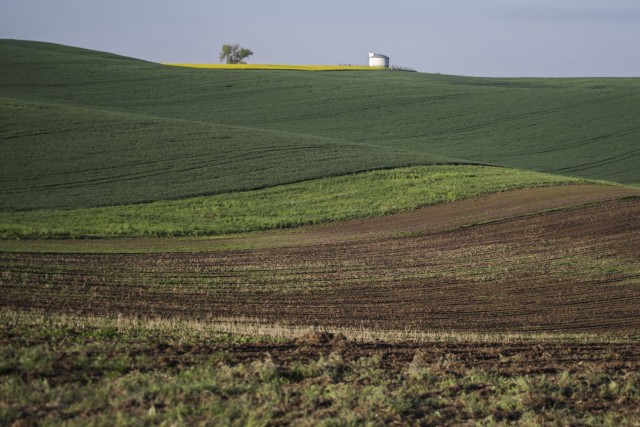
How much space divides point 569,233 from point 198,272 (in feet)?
52.8

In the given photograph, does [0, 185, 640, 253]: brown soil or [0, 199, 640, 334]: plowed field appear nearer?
[0, 199, 640, 334]: plowed field

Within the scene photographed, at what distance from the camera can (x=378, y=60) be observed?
137000 millimetres

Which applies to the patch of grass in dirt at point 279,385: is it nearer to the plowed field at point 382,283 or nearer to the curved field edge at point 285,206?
the plowed field at point 382,283

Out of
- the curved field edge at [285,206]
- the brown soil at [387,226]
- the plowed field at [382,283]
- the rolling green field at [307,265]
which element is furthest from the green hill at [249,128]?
the plowed field at [382,283]

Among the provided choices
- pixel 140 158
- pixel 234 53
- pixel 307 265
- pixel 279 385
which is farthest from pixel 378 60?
pixel 279 385

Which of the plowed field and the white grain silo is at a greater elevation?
the white grain silo

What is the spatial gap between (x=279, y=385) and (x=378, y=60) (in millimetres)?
131966

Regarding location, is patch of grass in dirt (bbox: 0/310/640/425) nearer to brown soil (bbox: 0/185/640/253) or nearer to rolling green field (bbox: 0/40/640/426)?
rolling green field (bbox: 0/40/640/426)

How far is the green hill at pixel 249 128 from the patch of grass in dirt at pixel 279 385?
2477 cm

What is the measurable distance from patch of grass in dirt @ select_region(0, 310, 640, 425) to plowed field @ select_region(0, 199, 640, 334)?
5909mm

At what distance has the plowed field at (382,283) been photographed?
17.7 metres

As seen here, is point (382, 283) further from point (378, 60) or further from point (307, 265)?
point (378, 60)

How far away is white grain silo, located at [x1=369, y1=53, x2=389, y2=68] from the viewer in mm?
136750

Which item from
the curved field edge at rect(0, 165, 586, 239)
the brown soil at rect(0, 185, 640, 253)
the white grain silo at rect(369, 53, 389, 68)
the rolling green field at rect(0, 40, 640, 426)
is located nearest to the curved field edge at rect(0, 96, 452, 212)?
the rolling green field at rect(0, 40, 640, 426)
